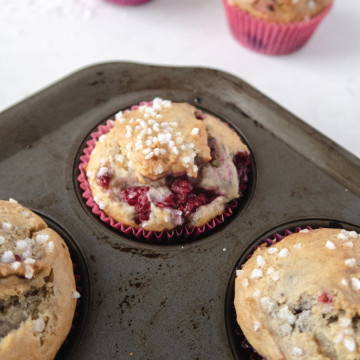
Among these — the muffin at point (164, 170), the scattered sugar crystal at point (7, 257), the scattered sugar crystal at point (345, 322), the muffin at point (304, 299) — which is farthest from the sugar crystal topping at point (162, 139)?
the scattered sugar crystal at point (345, 322)

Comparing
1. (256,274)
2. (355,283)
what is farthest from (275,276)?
(355,283)

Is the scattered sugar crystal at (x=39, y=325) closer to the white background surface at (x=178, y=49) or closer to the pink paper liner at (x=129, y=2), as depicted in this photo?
the white background surface at (x=178, y=49)

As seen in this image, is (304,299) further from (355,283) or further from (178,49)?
(178,49)

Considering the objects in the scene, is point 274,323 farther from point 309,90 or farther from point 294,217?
point 309,90

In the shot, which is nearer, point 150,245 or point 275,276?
point 275,276

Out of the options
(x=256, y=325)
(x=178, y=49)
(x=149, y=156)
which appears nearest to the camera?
(x=256, y=325)

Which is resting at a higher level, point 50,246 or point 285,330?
point 285,330
